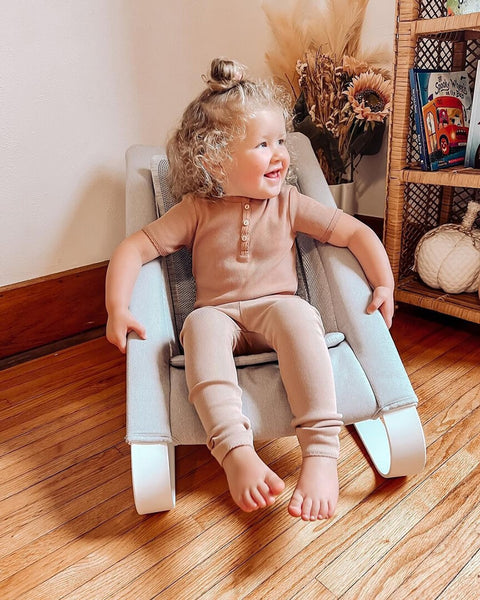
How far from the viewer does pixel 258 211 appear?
1115mm

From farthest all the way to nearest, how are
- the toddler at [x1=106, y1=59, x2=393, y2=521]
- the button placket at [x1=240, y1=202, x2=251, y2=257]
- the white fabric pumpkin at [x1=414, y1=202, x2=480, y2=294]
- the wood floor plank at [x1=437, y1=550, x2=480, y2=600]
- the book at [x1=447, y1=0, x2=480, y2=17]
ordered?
the white fabric pumpkin at [x1=414, y1=202, x2=480, y2=294] → the book at [x1=447, y1=0, x2=480, y2=17] → the button placket at [x1=240, y1=202, x2=251, y2=257] → the toddler at [x1=106, y1=59, x2=393, y2=521] → the wood floor plank at [x1=437, y1=550, x2=480, y2=600]

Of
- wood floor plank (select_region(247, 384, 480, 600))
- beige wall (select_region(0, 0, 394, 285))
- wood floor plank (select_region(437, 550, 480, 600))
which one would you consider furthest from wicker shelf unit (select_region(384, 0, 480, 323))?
wood floor plank (select_region(437, 550, 480, 600))

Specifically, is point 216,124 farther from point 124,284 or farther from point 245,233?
point 124,284

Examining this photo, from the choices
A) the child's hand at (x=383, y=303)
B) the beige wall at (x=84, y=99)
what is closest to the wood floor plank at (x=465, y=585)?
the child's hand at (x=383, y=303)

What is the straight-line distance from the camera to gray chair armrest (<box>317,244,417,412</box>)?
919 mm

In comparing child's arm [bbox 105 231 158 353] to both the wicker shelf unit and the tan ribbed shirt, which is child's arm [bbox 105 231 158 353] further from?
the wicker shelf unit

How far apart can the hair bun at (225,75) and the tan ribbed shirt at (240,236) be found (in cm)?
23

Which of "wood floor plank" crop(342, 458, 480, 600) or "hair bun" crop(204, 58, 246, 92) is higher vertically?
"hair bun" crop(204, 58, 246, 92)

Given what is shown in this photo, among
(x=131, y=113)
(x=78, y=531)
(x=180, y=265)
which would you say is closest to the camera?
(x=78, y=531)

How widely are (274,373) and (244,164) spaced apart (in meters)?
0.42

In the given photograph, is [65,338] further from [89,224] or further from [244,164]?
[244,164]

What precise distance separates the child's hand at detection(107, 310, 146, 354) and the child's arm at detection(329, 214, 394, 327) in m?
0.45

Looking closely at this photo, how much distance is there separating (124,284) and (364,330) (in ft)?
1.57

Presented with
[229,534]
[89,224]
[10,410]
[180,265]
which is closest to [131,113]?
[89,224]
